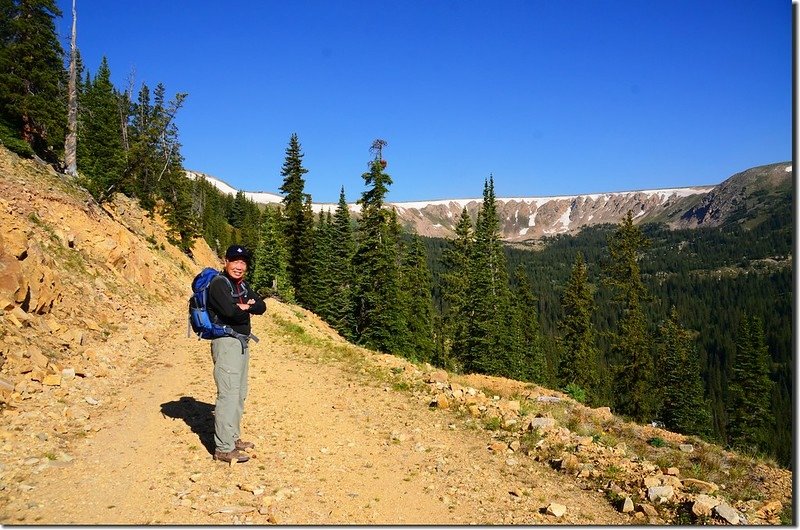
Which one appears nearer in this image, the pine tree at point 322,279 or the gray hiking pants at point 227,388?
the gray hiking pants at point 227,388

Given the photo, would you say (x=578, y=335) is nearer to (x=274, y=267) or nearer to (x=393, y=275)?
(x=393, y=275)

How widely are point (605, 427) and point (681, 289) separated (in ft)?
735

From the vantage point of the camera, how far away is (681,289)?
652 feet

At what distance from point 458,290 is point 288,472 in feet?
128

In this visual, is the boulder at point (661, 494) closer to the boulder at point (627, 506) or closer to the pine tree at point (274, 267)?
the boulder at point (627, 506)

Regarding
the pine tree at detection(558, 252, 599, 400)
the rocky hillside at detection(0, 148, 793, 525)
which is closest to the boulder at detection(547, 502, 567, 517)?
the rocky hillside at detection(0, 148, 793, 525)

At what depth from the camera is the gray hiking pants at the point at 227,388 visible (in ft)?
20.2

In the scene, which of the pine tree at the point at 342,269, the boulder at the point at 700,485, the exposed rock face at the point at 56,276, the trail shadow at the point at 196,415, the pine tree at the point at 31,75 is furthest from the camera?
the pine tree at the point at 342,269

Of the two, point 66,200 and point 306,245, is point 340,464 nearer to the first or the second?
point 66,200

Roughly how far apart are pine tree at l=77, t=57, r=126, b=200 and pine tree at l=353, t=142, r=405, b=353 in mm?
15945

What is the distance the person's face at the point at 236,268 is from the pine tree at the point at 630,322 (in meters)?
30.6

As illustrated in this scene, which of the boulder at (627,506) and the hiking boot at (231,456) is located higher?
the hiking boot at (231,456)

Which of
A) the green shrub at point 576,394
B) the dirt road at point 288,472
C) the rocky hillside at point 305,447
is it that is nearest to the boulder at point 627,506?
the rocky hillside at point 305,447

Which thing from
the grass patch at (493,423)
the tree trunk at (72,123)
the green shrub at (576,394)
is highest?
the tree trunk at (72,123)
